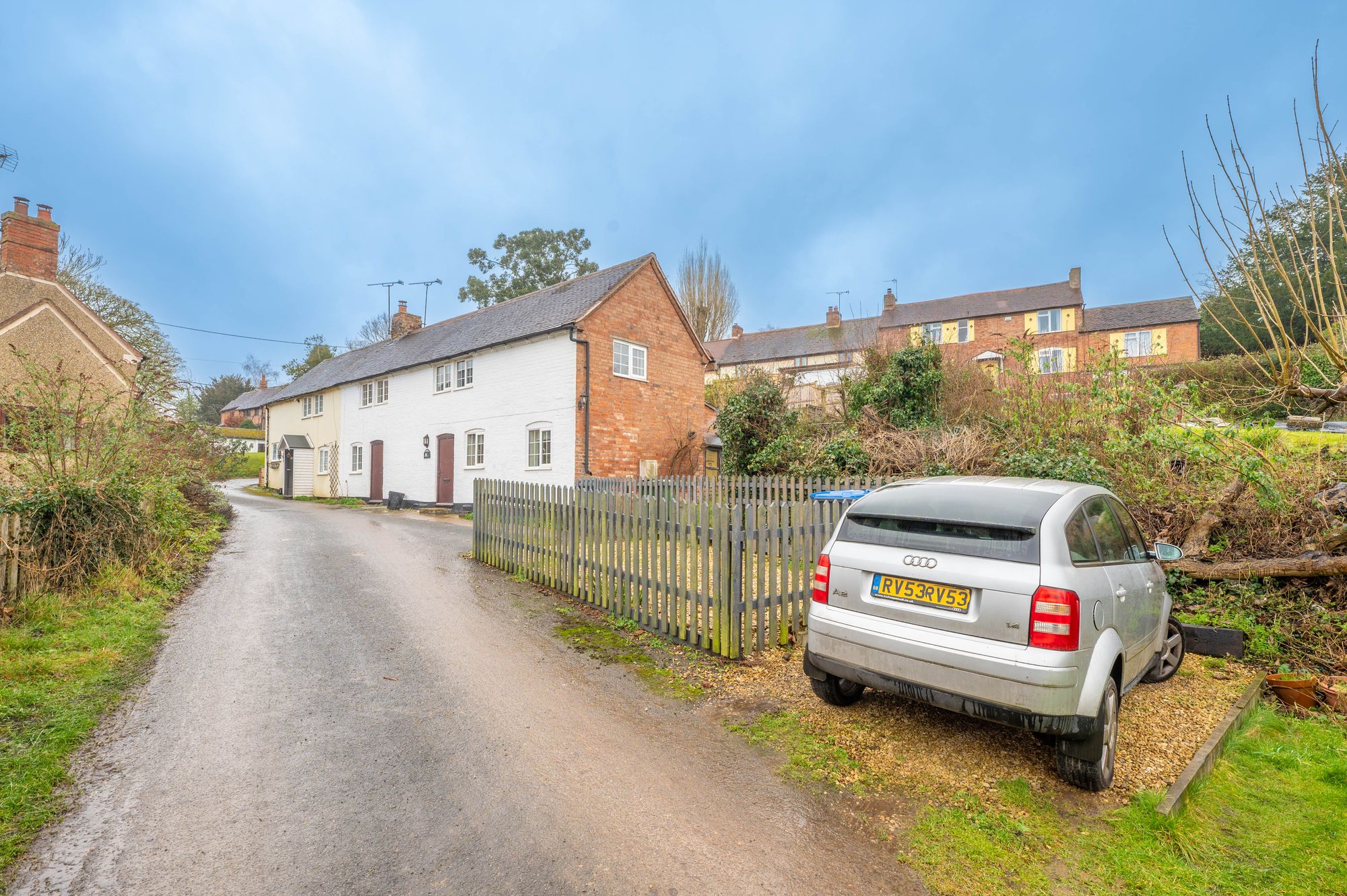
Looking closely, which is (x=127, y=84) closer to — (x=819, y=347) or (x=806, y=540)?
(x=819, y=347)

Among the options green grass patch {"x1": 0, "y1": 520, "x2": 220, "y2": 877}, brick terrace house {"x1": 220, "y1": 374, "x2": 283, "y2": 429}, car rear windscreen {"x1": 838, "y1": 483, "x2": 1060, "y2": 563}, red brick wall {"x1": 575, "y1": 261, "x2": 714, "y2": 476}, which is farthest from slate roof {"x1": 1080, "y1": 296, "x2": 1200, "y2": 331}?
brick terrace house {"x1": 220, "y1": 374, "x2": 283, "y2": 429}

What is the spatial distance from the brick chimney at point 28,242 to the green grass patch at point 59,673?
1519 centimetres

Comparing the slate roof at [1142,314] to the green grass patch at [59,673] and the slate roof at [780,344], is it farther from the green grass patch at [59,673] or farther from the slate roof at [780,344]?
the green grass patch at [59,673]

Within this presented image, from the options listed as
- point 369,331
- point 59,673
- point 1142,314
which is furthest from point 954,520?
point 369,331

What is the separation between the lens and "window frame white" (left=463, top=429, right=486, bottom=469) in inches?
785

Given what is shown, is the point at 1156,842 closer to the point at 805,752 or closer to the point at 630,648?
the point at 805,752

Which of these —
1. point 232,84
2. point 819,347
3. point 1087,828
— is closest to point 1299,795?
point 1087,828

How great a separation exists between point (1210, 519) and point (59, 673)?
35.2ft

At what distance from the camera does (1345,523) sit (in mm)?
5246

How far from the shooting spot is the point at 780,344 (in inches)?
1796

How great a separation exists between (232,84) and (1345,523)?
154ft

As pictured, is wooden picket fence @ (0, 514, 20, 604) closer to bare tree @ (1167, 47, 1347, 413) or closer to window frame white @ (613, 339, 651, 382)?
bare tree @ (1167, 47, 1347, 413)

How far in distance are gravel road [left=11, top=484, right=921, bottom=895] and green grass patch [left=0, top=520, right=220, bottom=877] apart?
0.16 meters

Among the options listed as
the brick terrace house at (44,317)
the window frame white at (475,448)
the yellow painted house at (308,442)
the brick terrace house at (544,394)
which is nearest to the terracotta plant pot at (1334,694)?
the brick terrace house at (544,394)
